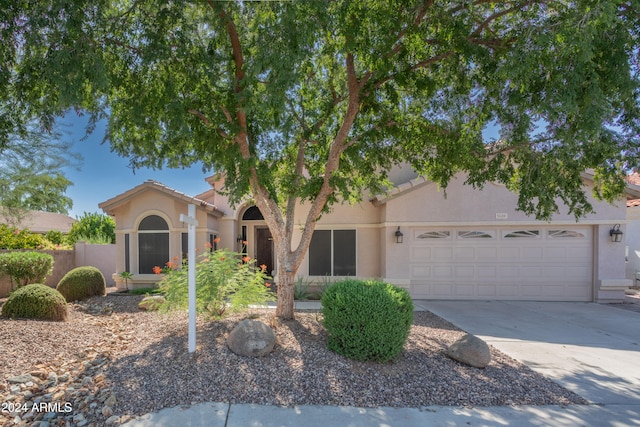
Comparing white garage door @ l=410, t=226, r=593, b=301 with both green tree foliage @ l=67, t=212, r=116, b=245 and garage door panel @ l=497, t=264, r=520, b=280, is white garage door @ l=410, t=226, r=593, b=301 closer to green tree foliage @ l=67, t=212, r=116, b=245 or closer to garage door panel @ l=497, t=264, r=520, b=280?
garage door panel @ l=497, t=264, r=520, b=280

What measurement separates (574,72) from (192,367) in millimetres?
6292

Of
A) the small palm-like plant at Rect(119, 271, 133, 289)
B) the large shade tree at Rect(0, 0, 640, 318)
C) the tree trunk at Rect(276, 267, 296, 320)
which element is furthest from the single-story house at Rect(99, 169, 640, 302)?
the tree trunk at Rect(276, 267, 296, 320)

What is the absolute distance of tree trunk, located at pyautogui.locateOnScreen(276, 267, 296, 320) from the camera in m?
6.78

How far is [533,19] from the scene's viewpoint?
5.66m

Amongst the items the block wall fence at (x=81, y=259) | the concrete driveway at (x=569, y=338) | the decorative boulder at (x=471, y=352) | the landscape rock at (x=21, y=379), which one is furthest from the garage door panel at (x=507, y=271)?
the block wall fence at (x=81, y=259)

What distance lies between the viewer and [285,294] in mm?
6812

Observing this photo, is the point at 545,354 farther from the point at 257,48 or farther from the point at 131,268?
the point at 131,268

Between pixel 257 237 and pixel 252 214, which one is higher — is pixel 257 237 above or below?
below

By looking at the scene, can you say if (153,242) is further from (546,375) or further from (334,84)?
(546,375)

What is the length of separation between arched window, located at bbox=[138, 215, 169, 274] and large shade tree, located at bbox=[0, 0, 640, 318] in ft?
17.5

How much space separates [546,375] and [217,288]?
17.6 ft

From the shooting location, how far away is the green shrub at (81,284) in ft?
33.9

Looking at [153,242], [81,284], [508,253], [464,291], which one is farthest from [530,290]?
[81,284]

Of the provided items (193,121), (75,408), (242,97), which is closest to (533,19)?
(242,97)
